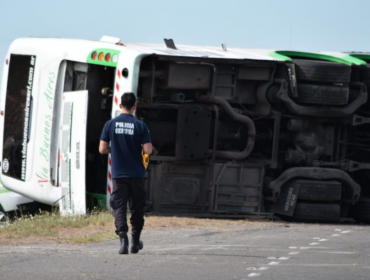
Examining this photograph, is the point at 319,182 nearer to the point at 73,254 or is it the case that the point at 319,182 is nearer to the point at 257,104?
the point at 257,104

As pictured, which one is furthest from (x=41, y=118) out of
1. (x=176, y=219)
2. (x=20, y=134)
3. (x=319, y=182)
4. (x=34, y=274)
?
(x=34, y=274)

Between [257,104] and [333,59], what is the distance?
128cm

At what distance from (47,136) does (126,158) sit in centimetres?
514

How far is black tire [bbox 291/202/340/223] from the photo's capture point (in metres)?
13.8

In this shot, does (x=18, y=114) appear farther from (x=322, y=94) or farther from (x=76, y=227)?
(x=322, y=94)

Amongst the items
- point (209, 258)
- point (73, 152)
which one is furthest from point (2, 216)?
point (209, 258)

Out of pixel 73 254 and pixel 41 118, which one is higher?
pixel 41 118

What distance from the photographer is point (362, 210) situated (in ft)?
47.5

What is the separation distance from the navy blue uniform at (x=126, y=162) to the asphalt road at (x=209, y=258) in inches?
17.4

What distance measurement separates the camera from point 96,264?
8789 millimetres

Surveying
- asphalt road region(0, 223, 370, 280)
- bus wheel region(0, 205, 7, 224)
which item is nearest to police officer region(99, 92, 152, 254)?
asphalt road region(0, 223, 370, 280)

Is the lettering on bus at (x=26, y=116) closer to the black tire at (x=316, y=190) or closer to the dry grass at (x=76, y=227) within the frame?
the dry grass at (x=76, y=227)

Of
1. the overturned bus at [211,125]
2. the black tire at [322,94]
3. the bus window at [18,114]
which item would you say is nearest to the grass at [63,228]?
the overturned bus at [211,125]

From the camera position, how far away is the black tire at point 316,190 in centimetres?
1376
